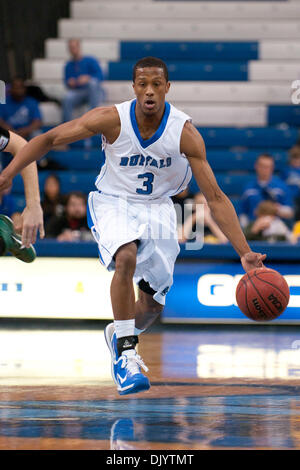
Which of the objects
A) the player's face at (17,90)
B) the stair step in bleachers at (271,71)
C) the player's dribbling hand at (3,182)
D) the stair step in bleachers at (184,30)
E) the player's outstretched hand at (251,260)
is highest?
the stair step in bleachers at (184,30)

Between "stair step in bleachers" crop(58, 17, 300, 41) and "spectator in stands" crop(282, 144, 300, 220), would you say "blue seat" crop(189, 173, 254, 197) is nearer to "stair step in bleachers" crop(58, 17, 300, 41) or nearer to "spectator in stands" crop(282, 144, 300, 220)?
"spectator in stands" crop(282, 144, 300, 220)

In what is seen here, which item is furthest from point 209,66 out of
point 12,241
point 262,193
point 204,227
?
point 12,241

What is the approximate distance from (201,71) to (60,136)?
842cm

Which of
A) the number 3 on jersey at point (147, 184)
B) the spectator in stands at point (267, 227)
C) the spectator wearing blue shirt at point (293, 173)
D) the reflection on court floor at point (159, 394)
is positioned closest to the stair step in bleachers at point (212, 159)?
the spectator wearing blue shirt at point (293, 173)

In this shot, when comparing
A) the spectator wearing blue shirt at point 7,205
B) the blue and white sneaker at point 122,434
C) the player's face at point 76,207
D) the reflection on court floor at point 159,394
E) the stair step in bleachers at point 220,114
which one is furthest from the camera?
the stair step in bleachers at point 220,114

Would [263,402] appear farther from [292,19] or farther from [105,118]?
[292,19]

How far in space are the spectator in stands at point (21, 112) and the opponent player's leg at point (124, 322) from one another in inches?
259

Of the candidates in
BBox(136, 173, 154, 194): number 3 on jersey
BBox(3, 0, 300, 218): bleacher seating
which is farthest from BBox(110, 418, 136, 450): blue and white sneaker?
BBox(3, 0, 300, 218): bleacher seating

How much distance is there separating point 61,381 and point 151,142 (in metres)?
1.63

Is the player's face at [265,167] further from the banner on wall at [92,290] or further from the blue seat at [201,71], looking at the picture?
the blue seat at [201,71]

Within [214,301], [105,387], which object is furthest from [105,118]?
[214,301]

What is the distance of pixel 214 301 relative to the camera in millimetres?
8180

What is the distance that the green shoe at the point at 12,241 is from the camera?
5.61m

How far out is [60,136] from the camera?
4770 mm
